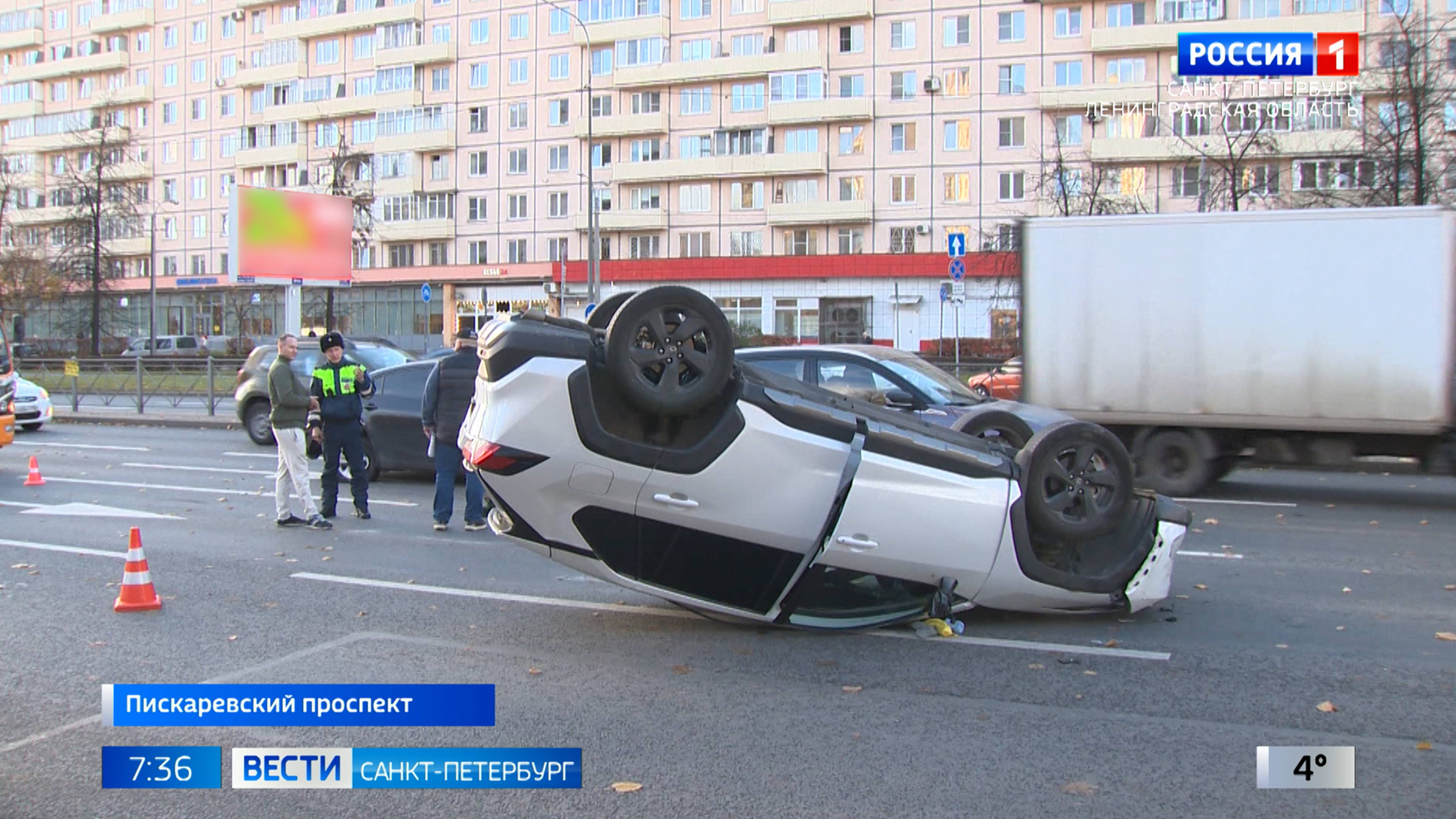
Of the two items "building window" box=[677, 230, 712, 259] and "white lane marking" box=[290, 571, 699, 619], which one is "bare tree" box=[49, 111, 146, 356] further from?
"white lane marking" box=[290, 571, 699, 619]

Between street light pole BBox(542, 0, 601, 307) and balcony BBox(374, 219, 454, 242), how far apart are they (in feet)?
27.5

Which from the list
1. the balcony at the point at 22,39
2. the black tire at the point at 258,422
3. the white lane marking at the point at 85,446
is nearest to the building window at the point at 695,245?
the white lane marking at the point at 85,446

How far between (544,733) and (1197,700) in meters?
3.02

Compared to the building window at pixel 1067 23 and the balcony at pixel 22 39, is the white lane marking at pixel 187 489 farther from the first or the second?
the balcony at pixel 22 39

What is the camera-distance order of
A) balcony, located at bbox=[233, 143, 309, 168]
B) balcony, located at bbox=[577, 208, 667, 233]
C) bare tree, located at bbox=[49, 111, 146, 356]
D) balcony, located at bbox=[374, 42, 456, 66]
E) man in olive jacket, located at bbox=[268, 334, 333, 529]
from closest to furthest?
1. man in olive jacket, located at bbox=[268, 334, 333, 529]
2. bare tree, located at bbox=[49, 111, 146, 356]
3. balcony, located at bbox=[577, 208, 667, 233]
4. balcony, located at bbox=[374, 42, 456, 66]
5. balcony, located at bbox=[233, 143, 309, 168]

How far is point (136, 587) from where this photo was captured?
7.17m

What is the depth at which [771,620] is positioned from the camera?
6.34 m

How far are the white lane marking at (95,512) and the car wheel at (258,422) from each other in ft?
20.3

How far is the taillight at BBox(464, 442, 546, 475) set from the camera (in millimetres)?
5703

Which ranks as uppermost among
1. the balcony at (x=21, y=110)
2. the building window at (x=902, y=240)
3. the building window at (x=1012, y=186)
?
the balcony at (x=21, y=110)

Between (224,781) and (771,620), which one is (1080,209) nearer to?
(771,620)

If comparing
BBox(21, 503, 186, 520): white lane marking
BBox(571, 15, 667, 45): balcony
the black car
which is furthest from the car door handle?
BBox(571, 15, 667, 45): balcony
